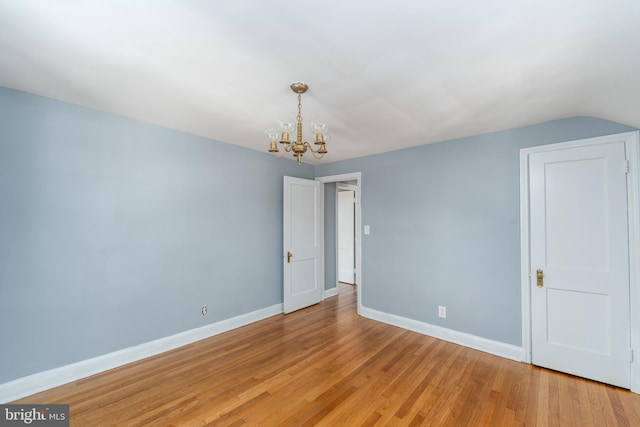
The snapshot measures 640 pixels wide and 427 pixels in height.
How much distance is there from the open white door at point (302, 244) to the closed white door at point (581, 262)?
2918mm

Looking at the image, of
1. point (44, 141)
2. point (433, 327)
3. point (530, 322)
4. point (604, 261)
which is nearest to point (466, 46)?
point (604, 261)

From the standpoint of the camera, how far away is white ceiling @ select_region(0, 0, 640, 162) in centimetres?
130

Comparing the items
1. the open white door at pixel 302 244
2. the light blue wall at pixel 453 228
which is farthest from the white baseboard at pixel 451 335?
the open white door at pixel 302 244

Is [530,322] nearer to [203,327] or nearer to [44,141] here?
[203,327]

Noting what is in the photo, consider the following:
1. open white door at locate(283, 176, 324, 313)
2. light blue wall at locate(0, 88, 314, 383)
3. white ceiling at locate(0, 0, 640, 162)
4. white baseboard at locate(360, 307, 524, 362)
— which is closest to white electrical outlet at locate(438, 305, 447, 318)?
white baseboard at locate(360, 307, 524, 362)

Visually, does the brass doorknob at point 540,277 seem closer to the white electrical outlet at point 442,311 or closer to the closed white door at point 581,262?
the closed white door at point 581,262

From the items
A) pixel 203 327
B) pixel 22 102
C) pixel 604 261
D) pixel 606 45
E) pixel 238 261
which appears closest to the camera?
pixel 606 45

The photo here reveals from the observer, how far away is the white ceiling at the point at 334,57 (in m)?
1.30

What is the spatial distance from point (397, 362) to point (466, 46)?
2.79 metres

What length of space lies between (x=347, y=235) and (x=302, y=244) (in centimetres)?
→ 218

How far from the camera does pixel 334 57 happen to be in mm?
1656

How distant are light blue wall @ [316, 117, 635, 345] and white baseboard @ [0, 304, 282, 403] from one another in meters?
2.17

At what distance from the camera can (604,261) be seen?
239 cm

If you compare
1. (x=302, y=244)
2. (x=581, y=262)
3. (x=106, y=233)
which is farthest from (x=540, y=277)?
(x=106, y=233)
